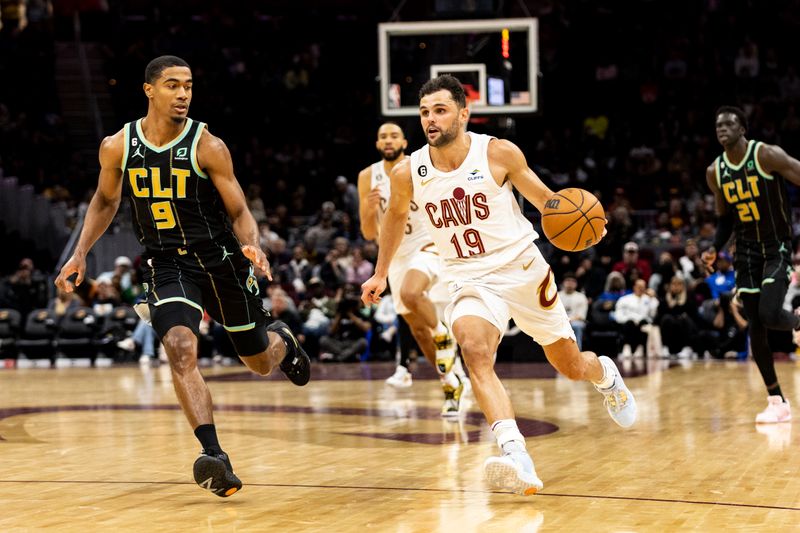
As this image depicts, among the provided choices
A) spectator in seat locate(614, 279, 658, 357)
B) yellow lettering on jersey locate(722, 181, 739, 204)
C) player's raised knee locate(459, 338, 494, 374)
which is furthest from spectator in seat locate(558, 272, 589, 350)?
player's raised knee locate(459, 338, 494, 374)

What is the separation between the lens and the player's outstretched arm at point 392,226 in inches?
240

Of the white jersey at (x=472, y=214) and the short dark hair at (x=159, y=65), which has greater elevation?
the short dark hair at (x=159, y=65)

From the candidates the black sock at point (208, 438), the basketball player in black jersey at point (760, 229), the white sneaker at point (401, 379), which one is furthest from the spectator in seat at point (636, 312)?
the black sock at point (208, 438)

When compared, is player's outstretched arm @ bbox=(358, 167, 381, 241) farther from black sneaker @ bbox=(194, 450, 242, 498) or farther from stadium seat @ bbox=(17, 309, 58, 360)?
stadium seat @ bbox=(17, 309, 58, 360)

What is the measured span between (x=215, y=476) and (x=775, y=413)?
453cm

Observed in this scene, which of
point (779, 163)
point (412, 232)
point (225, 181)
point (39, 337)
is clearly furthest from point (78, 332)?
point (225, 181)

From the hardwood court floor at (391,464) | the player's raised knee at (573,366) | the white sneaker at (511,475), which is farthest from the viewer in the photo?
the player's raised knee at (573,366)

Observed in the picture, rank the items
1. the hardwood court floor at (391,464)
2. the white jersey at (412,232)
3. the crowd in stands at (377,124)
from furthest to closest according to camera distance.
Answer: the crowd in stands at (377,124) < the white jersey at (412,232) < the hardwood court floor at (391,464)

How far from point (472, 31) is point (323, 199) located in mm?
9534

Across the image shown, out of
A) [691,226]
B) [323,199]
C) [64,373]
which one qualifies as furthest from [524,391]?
[323,199]

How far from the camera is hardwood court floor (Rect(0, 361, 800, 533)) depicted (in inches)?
193

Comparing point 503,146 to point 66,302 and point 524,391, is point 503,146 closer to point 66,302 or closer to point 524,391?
point 524,391

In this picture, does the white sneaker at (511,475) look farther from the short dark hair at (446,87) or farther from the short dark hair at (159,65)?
the short dark hair at (159,65)

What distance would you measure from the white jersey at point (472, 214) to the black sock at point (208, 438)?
1.50 m
